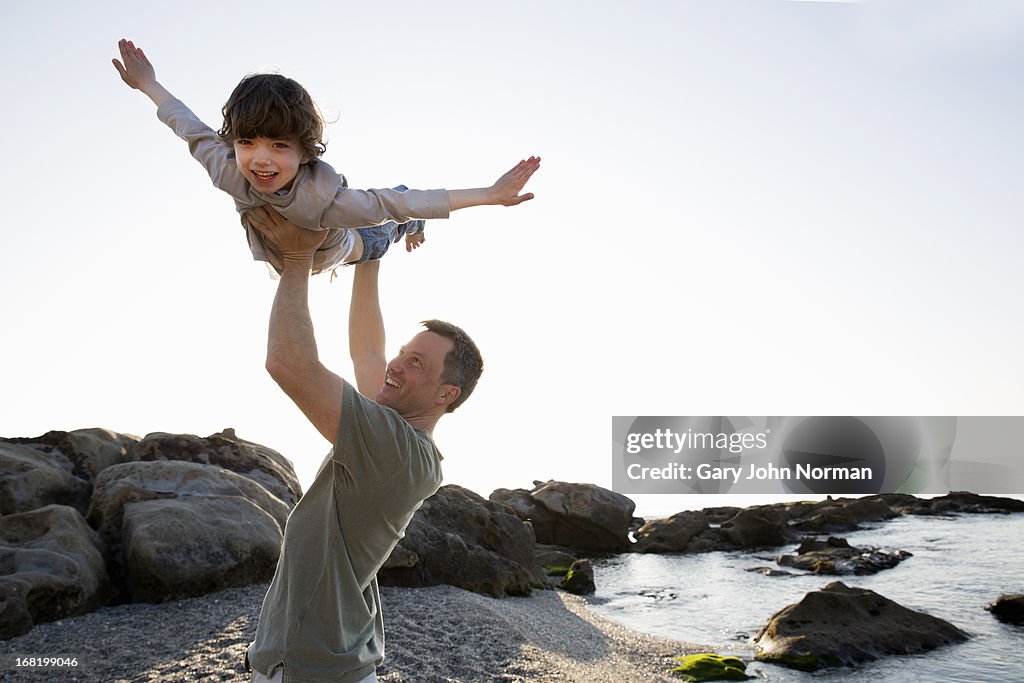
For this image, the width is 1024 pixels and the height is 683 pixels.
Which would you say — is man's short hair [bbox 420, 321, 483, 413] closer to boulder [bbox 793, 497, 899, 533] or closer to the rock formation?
the rock formation

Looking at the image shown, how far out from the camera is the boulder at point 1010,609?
18.5 m

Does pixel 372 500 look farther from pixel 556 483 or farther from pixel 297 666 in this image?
pixel 556 483

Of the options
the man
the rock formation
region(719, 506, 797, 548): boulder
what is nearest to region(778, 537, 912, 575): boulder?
region(719, 506, 797, 548): boulder

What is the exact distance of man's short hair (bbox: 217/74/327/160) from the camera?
3408 millimetres

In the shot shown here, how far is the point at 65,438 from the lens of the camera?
39.5 feet

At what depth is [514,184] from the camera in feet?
12.4

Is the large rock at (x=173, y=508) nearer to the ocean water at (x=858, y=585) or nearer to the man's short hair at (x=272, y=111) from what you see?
the man's short hair at (x=272, y=111)

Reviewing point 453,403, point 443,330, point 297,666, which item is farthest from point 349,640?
point 443,330

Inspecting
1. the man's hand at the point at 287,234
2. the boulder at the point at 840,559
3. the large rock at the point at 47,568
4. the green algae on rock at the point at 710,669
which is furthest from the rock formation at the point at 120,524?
the boulder at the point at 840,559

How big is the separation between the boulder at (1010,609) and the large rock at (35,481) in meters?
17.9

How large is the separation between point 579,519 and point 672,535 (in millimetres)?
3929

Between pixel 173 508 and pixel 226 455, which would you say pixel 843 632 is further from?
pixel 173 508

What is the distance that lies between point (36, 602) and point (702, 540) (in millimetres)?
28831

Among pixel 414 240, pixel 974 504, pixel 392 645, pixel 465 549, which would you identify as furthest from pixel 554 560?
pixel 974 504
